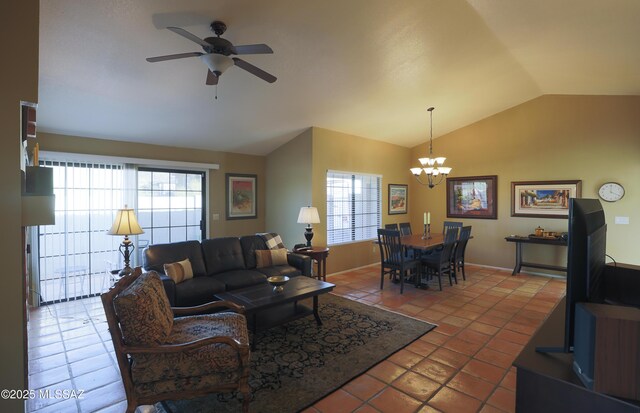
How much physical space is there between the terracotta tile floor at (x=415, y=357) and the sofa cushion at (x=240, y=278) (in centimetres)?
130

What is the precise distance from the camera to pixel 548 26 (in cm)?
334

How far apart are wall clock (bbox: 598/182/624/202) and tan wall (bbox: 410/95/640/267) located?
76mm

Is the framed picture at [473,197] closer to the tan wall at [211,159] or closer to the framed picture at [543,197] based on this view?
the framed picture at [543,197]

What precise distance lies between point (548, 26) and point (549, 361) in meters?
3.66

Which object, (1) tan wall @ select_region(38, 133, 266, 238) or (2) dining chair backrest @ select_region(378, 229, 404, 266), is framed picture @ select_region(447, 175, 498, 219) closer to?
(2) dining chair backrest @ select_region(378, 229, 404, 266)

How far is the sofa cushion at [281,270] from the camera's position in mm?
4309

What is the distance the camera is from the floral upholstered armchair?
188cm

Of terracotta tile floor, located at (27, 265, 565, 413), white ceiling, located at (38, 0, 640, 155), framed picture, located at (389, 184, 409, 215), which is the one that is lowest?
terracotta tile floor, located at (27, 265, 565, 413)

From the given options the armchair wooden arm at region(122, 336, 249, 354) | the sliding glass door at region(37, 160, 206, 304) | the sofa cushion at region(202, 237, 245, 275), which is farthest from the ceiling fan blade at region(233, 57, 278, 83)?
the sliding glass door at region(37, 160, 206, 304)

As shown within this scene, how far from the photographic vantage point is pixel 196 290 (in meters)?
3.57

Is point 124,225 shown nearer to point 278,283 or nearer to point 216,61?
point 278,283

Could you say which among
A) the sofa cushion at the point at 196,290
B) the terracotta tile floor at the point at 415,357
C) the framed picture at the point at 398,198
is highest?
the framed picture at the point at 398,198

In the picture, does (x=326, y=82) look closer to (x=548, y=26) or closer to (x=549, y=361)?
(x=548, y=26)

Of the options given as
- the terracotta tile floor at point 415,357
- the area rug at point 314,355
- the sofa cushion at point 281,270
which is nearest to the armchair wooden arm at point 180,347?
the area rug at point 314,355
